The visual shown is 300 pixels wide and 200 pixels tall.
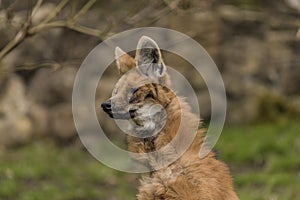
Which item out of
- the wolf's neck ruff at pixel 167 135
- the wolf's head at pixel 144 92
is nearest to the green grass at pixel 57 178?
the wolf's neck ruff at pixel 167 135

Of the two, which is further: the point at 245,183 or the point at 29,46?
the point at 29,46

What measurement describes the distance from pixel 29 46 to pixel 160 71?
711 centimetres

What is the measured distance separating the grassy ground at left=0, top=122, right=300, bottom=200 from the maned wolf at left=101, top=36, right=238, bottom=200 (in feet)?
8.97

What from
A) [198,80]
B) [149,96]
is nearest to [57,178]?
[198,80]

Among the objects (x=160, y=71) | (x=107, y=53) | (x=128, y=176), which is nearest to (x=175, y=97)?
(x=160, y=71)

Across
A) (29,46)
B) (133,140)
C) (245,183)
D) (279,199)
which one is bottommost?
(133,140)

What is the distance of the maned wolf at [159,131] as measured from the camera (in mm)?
5195

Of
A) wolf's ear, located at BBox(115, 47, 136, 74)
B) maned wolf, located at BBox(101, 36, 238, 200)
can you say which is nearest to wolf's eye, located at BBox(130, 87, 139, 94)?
maned wolf, located at BBox(101, 36, 238, 200)

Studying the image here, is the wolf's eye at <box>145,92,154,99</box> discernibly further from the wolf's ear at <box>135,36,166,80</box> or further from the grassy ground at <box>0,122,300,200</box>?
the grassy ground at <box>0,122,300,200</box>

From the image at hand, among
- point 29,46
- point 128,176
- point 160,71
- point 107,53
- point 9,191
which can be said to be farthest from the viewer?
point 29,46

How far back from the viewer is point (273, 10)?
11633 mm

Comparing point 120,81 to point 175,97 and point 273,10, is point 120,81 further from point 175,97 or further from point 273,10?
point 273,10

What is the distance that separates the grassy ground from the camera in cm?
894

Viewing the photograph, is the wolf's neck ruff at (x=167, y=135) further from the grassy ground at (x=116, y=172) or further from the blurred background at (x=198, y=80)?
the blurred background at (x=198, y=80)
